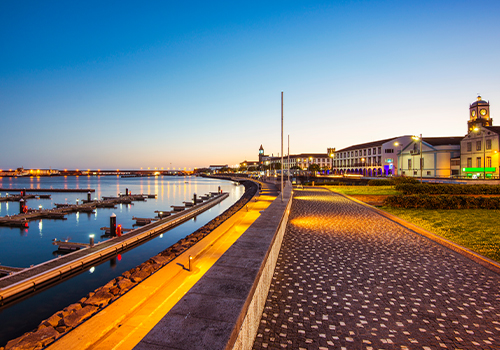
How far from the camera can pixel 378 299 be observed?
554cm

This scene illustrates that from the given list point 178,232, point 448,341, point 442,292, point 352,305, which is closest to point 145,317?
point 352,305

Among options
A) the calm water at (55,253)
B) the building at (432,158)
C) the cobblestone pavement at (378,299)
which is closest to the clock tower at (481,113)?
the building at (432,158)

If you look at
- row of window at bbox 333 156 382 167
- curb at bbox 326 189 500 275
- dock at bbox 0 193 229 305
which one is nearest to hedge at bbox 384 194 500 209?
curb at bbox 326 189 500 275

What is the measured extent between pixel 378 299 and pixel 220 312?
390 cm

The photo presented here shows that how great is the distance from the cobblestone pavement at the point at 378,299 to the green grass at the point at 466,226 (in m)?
1.21

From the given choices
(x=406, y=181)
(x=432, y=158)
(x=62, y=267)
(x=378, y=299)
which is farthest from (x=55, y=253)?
(x=432, y=158)

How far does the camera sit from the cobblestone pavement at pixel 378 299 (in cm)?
429

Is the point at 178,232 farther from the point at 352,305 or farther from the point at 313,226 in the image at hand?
the point at 352,305

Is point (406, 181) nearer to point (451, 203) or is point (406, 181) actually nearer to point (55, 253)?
point (451, 203)

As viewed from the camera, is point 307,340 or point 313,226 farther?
point 313,226

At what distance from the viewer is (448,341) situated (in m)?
4.21

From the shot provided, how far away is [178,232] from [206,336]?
Answer: 22.1 meters

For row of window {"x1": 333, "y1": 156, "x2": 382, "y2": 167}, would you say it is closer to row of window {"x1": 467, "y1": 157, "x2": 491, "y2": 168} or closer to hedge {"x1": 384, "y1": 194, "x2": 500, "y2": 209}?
row of window {"x1": 467, "y1": 157, "x2": 491, "y2": 168}

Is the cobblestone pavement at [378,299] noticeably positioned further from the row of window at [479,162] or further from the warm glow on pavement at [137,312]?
the row of window at [479,162]
